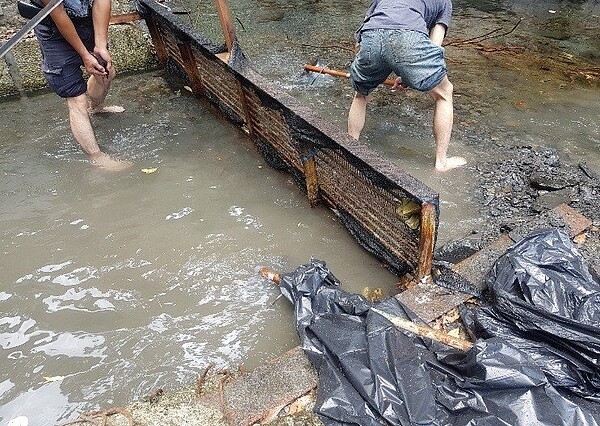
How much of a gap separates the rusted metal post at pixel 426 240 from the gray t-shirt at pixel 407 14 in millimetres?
1516

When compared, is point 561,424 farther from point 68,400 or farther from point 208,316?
point 68,400

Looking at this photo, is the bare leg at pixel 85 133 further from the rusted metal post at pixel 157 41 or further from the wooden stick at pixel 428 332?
the wooden stick at pixel 428 332

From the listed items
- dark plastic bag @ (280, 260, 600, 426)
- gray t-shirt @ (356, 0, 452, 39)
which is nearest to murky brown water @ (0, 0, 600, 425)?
dark plastic bag @ (280, 260, 600, 426)

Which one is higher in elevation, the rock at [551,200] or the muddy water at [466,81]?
the muddy water at [466,81]

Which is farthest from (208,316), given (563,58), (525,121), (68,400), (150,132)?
(563,58)

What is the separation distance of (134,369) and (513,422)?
1846 millimetres

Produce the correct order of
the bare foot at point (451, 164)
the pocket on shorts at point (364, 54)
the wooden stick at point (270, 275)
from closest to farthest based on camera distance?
the wooden stick at point (270, 275), the pocket on shorts at point (364, 54), the bare foot at point (451, 164)

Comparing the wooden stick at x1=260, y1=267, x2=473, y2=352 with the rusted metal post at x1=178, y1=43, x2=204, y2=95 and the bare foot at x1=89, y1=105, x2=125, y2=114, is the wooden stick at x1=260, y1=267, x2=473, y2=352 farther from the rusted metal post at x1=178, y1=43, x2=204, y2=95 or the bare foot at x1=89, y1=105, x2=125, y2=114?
the bare foot at x1=89, y1=105, x2=125, y2=114

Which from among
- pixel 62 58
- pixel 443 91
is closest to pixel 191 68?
pixel 62 58

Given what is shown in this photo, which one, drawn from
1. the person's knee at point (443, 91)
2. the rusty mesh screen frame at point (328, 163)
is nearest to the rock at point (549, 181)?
the person's knee at point (443, 91)

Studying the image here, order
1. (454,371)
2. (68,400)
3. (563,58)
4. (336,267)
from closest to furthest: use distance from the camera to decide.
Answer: (454,371) → (68,400) → (336,267) → (563,58)

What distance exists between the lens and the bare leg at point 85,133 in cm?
406

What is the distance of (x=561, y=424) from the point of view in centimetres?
189

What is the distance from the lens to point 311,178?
343cm
